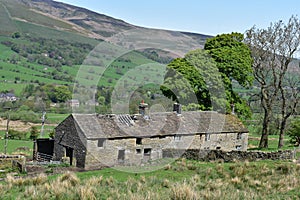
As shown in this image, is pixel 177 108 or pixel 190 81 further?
pixel 190 81

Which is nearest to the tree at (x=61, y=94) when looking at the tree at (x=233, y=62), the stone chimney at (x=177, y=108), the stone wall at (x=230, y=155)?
the tree at (x=233, y=62)

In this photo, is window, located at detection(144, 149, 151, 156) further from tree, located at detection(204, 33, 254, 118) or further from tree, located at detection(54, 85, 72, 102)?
tree, located at detection(54, 85, 72, 102)

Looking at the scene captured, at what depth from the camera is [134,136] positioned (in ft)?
107

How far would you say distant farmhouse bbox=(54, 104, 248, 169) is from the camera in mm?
31156

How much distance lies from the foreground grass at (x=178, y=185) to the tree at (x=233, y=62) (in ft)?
47.8

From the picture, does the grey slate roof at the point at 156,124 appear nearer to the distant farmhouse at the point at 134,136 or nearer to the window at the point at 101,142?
the distant farmhouse at the point at 134,136

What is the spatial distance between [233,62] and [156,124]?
1103cm

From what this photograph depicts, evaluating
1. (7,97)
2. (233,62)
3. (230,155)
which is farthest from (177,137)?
(7,97)

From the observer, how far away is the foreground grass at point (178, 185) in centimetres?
1346

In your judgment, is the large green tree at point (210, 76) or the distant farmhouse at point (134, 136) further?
the large green tree at point (210, 76)

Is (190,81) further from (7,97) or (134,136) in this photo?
(7,97)

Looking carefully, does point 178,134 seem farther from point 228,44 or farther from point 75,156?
point 228,44

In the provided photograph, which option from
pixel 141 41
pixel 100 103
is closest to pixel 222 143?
pixel 141 41

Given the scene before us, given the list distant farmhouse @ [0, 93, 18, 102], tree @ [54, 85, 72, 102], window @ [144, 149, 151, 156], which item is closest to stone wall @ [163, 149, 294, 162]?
window @ [144, 149, 151, 156]
